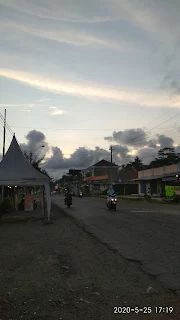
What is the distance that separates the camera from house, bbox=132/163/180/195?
4887 centimetres

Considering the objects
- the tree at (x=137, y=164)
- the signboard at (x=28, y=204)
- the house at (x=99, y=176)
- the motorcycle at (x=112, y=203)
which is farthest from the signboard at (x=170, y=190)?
the tree at (x=137, y=164)

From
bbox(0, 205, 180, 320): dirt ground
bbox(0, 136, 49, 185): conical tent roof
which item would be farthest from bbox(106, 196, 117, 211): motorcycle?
bbox(0, 205, 180, 320): dirt ground

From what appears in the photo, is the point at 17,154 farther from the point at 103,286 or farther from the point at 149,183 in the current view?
the point at 149,183

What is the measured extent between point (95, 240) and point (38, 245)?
2004 mm

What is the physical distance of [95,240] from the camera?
12.6 m

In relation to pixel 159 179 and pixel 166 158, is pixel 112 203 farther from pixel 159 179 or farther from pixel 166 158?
pixel 166 158

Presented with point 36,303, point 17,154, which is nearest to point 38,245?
point 36,303

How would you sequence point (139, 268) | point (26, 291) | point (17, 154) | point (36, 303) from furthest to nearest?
1. point (17, 154)
2. point (139, 268)
3. point (26, 291)
4. point (36, 303)

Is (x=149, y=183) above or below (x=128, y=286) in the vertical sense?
above

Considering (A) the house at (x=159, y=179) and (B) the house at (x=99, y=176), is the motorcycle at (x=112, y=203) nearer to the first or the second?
(A) the house at (x=159, y=179)

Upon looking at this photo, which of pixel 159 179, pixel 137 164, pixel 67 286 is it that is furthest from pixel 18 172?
pixel 137 164

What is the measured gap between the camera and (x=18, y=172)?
22297mm

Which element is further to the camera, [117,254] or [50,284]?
[117,254]

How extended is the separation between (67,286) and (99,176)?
10095 centimetres
